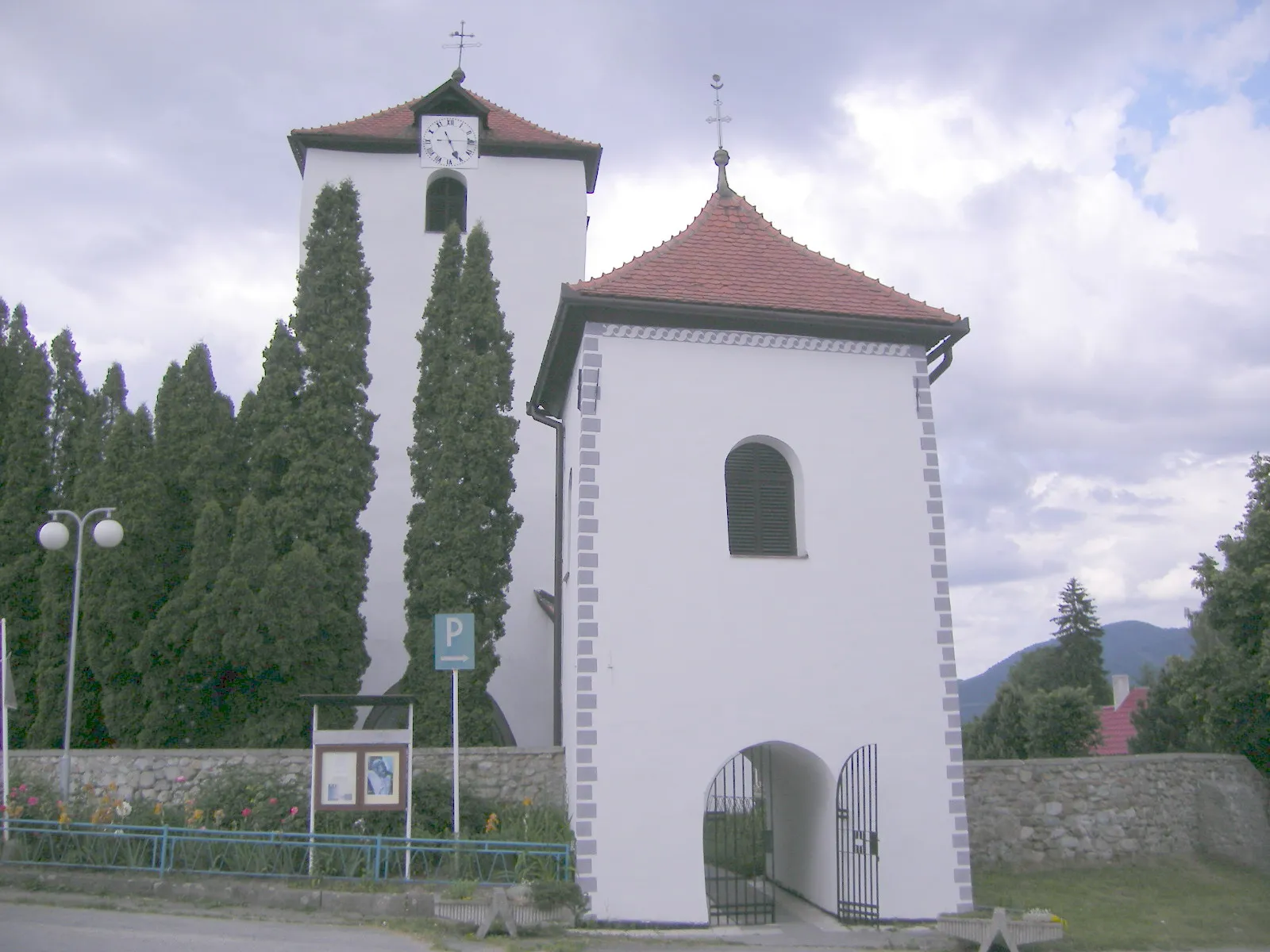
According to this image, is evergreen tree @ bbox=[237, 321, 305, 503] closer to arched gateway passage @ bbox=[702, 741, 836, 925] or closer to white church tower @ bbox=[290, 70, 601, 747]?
white church tower @ bbox=[290, 70, 601, 747]

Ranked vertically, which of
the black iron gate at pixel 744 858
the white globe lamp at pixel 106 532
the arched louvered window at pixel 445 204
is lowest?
the black iron gate at pixel 744 858

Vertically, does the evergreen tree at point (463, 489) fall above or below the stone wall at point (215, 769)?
above

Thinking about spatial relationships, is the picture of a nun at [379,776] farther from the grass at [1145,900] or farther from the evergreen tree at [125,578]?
the grass at [1145,900]

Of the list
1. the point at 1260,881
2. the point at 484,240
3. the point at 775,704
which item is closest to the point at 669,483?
the point at 775,704

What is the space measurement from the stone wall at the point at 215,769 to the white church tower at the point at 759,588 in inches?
37.8

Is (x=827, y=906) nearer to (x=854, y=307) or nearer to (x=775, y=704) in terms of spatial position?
(x=775, y=704)

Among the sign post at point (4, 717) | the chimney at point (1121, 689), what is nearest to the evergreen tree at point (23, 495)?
the sign post at point (4, 717)

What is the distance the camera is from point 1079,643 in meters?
51.6

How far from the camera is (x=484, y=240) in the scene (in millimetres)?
17984

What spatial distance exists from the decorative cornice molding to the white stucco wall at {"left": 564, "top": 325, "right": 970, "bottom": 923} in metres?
0.07

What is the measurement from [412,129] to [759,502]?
14435 millimetres

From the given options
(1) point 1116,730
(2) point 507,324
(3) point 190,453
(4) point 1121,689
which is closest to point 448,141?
(2) point 507,324

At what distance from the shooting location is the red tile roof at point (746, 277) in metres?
12.8

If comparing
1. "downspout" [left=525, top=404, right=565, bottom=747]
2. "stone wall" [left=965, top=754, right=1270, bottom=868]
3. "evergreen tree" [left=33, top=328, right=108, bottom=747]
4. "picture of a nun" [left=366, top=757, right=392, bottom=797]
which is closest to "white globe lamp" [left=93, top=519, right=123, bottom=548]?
"evergreen tree" [left=33, top=328, right=108, bottom=747]
